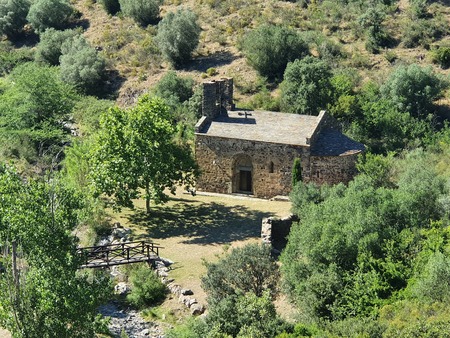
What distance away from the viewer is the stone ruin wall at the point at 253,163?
40.8 metres

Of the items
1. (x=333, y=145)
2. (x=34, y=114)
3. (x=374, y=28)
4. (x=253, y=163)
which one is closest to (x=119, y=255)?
(x=253, y=163)

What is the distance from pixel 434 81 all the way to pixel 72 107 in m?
25.7

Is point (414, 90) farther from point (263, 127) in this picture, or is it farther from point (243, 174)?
point (243, 174)

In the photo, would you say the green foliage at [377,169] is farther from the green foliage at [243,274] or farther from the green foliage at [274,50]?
the green foliage at [274,50]

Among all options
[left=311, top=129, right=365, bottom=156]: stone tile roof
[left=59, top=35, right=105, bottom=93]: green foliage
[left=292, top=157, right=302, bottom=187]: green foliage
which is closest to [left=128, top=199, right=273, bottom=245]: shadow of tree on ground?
[left=292, top=157, right=302, bottom=187]: green foliage

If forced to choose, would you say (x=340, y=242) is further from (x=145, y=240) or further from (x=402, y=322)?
(x=145, y=240)

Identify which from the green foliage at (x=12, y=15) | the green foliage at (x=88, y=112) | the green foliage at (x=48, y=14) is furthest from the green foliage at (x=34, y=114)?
the green foliage at (x=12, y=15)

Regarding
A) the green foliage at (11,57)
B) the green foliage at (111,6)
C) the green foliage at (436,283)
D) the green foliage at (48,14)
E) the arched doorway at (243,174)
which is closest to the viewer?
the green foliage at (436,283)

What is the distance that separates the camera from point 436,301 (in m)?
23.0

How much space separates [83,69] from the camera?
59875mm

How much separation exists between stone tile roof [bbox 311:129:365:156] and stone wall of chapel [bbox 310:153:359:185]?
29cm

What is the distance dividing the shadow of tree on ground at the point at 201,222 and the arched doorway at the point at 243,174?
90.9 inches

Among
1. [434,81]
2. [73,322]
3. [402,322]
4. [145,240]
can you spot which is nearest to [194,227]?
[145,240]

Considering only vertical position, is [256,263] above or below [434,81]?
below
